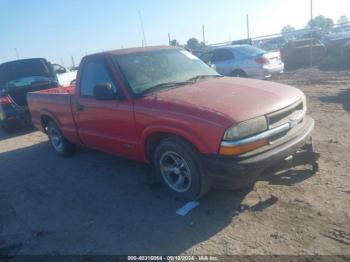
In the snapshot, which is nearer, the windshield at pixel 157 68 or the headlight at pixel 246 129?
the headlight at pixel 246 129

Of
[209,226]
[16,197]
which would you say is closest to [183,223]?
[209,226]

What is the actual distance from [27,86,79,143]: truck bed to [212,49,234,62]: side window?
24.4ft

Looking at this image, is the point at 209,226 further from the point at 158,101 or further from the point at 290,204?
the point at 158,101

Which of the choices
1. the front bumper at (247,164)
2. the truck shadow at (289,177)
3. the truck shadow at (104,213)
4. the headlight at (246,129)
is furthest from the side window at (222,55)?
the headlight at (246,129)

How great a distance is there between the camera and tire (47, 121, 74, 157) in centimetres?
655

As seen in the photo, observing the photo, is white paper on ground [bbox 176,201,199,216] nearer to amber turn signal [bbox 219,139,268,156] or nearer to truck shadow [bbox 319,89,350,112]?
amber turn signal [bbox 219,139,268,156]

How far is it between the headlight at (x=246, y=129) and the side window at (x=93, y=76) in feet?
6.41

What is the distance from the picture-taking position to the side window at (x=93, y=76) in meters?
4.87

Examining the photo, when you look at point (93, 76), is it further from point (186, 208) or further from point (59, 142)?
point (186, 208)

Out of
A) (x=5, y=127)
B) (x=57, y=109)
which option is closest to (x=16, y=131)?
(x=5, y=127)

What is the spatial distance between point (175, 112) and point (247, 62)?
28.0 feet

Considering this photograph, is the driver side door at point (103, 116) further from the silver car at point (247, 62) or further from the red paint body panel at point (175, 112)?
the silver car at point (247, 62)

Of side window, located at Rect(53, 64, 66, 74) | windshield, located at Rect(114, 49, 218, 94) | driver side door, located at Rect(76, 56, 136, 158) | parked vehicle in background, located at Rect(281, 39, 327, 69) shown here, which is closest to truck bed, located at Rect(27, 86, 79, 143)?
driver side door, located at Rect(76, 56, 136, 158)

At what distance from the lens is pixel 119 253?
133 inches
